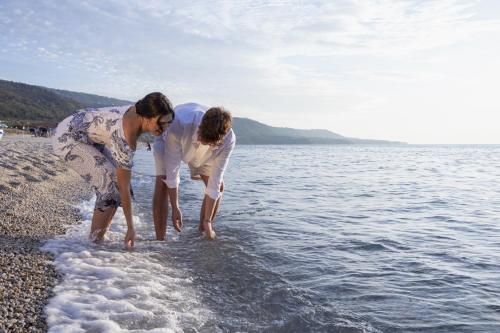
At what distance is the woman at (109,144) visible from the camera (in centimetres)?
427

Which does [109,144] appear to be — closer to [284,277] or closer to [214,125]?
[214,125]

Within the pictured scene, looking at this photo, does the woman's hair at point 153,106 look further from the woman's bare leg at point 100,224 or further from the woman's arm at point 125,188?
Answer: the woman's bare leg at point 100,224

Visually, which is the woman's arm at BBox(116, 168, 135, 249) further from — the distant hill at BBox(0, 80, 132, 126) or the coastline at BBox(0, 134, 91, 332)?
the distant hill at BBox(0, 80, 132, 126)

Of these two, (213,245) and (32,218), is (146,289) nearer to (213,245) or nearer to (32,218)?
(213,245)

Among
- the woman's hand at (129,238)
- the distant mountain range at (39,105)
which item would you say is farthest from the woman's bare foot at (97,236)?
the distant mountain range at (39,105)

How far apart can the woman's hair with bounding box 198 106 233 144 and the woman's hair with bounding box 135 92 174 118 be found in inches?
19.2

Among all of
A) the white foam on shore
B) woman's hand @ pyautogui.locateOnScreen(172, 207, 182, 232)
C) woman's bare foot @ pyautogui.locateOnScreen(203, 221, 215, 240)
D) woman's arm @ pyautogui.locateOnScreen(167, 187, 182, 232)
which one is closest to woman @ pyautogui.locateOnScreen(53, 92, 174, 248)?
the white foam on shore

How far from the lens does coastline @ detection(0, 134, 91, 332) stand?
324cm

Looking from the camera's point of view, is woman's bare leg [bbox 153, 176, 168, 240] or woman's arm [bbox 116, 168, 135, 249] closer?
woman's arm [bbox 116, 168, 135, 249]

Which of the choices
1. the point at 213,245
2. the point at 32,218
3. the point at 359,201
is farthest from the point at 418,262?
the point at 359,201

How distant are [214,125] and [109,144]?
124 centimetres

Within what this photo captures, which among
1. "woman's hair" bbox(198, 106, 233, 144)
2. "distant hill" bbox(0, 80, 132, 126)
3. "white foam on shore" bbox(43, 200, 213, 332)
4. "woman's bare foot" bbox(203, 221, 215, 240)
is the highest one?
"distant hill" bbox(0, 80, 132, 126)

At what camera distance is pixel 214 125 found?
4.56 m

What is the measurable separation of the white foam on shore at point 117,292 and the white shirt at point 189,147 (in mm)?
1036
